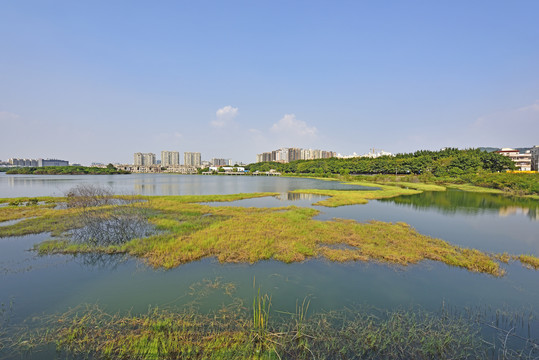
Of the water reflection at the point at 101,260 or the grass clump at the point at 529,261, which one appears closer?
the water reflection at the point at 101,260

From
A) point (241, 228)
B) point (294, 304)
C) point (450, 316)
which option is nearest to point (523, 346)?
point (450, 316)

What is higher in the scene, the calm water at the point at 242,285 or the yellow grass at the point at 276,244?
the yellow grass at the point at 276,244

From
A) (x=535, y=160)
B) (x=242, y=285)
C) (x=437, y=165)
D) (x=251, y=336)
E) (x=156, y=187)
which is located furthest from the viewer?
(x=535, y=160)

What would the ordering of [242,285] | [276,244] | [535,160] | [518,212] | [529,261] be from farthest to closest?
[535,160] → [518,212] → [276,244] → [529,261] → [242,285]

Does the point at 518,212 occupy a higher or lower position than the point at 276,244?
lower

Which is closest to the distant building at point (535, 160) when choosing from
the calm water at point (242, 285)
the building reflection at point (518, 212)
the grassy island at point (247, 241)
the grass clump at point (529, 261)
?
the building reflection at point (518, 212)

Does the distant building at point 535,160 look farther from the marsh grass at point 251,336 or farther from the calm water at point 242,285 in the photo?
the marsh grass at point 251,336

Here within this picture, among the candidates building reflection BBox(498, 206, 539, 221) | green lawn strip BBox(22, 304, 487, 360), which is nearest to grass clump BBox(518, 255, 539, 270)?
green lawn strip BBox(22, 304, 487, 360)

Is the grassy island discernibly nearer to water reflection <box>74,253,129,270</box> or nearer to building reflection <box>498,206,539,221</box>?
water reflection <box>74,253,129,270</box>

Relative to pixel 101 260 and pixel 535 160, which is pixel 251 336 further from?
pixel 535 160

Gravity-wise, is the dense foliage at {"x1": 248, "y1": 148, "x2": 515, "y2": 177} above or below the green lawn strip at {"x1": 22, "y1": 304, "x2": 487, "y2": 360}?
above

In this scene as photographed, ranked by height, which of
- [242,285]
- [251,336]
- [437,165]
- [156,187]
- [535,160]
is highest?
[535,160]

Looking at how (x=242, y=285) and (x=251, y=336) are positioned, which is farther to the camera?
(x=242, y=285)

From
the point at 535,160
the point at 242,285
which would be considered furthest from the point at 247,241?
the point at 535,160
